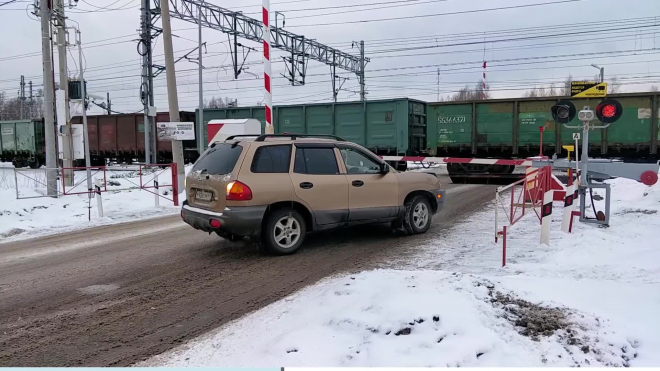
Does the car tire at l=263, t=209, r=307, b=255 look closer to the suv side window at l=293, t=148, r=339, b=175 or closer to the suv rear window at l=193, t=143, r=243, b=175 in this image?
the suv side window at l=293, t=148, r=339, b=175

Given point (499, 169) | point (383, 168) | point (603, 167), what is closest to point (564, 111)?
point (603, 167)

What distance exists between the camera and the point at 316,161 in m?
7.24

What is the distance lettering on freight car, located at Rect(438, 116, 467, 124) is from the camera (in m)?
19.8

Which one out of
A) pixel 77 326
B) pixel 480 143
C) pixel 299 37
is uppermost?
pixel 299 37

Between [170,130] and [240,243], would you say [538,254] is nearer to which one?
[240,243]

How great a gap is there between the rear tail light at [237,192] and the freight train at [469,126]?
557 inches

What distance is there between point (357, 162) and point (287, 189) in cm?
143

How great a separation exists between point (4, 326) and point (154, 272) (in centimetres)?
193

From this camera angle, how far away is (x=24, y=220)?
10.2 meters

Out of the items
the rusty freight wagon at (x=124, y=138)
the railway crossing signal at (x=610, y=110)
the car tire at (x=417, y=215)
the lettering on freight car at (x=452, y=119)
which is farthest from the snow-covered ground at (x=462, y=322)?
the rusty freight wagon at (x=124, y=138)

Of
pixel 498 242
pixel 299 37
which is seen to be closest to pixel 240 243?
pixel 498 242

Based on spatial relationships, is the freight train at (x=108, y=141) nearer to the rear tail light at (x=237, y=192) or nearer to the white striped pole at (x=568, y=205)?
the rear tail light at (x=237, y=192)

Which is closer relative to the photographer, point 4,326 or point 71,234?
point 4,326

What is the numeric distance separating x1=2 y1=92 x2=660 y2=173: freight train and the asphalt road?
1138 cm
